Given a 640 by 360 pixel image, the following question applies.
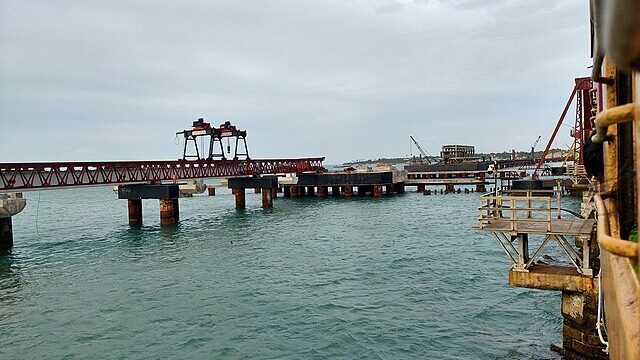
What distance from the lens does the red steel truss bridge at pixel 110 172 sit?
3609cm

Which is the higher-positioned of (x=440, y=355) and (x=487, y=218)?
(x=487, y=218)

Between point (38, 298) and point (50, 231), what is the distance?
31.6 meters

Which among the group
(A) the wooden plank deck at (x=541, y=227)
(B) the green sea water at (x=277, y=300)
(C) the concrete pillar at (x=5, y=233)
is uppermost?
(A) the wooden plank deck at (x=541, y=227)

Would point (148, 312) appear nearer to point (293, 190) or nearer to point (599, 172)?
point (599, 172)

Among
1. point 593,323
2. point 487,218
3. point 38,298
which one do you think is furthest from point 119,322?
point 593,323

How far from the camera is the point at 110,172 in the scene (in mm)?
43938

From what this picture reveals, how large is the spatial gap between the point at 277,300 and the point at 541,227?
36.5 feet

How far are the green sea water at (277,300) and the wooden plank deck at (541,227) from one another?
3697 millimetres

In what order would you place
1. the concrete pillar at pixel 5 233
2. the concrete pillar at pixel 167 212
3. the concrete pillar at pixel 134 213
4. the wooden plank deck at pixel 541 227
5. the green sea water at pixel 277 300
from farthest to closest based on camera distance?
the concrete pillar at pixel 134 213
the concrete pillar at pixel 167 212
the concrete pillar at pixel 5 233
the green sea water at pixel 277 300
the wooden plank deck at pixel 541 227

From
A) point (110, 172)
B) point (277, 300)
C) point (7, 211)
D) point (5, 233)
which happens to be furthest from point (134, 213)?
point (277, 300)

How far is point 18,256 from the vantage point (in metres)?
32.6

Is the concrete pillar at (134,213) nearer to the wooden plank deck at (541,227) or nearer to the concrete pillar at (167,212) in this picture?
the concrete pillar at (167,212)

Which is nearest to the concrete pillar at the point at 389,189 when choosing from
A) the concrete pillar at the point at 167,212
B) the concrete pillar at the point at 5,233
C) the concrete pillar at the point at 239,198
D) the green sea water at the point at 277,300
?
the concrete pillar at the point at 239,198

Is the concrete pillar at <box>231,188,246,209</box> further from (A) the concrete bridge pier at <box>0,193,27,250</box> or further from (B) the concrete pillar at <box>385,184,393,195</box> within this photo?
(A) the concrete bridge pier at <box>0,193,27,250</box>
